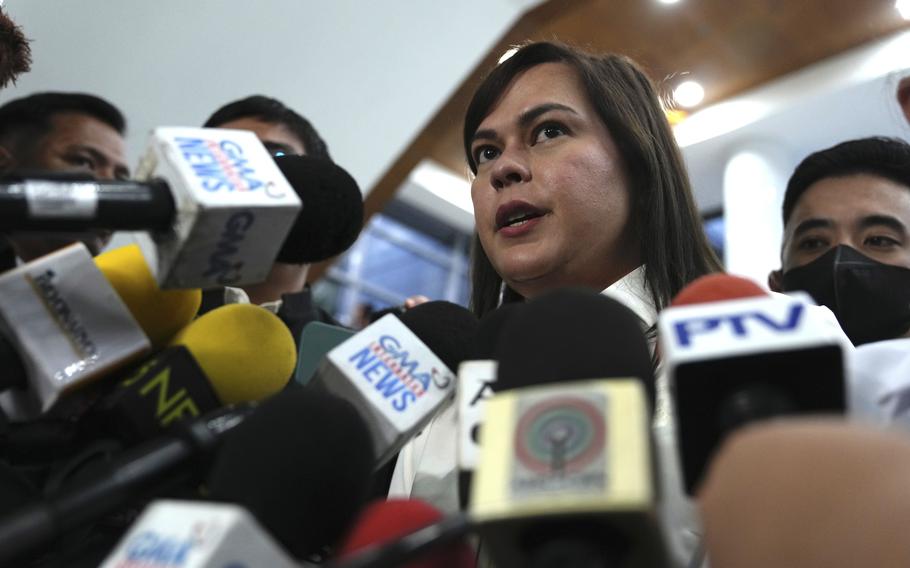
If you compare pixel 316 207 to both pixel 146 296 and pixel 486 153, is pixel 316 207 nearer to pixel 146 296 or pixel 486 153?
pixel 146 296

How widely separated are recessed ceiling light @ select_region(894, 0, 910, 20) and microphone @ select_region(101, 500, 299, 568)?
390cm

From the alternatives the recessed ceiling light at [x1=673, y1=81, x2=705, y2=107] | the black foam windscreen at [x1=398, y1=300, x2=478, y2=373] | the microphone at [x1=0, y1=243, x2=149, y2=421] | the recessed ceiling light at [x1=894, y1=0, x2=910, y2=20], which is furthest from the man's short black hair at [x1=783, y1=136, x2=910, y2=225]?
the recessed ceiling light at [x1=673, y1=81, x2=705, y2=107]

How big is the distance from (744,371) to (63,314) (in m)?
0.42

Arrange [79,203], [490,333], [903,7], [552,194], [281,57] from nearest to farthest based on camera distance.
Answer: [79,203], [490,333], [552,194], [281,57], [903,7]

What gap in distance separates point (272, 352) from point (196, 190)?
6.2 inches

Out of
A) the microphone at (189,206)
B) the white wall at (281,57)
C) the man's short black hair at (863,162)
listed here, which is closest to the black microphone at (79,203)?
the microphone at (189,206)

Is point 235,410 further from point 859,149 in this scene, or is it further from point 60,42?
point 60,42

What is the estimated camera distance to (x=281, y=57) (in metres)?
2.69

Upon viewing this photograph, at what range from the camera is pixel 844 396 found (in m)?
0.42

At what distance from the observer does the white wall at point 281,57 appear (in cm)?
207

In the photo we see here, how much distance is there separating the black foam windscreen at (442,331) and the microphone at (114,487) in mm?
210

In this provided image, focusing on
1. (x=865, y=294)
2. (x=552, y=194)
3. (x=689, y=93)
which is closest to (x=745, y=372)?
(x=552, y=194)

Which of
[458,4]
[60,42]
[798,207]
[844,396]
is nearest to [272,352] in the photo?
[844,396]

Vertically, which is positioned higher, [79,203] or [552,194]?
[552,194]
